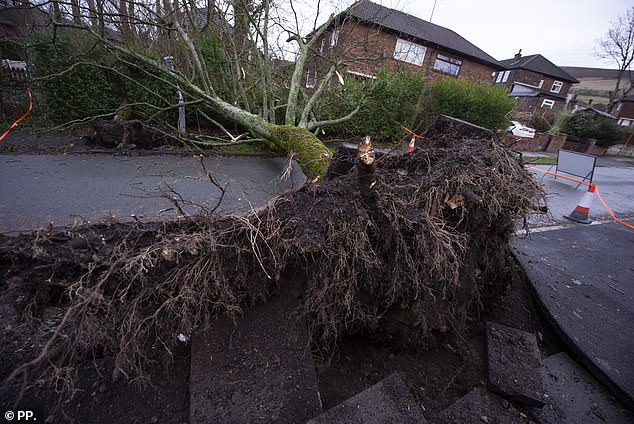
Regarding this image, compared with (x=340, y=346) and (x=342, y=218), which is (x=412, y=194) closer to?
(x=342, y=218)

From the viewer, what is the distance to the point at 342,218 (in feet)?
6.25

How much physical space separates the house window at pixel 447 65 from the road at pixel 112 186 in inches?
809

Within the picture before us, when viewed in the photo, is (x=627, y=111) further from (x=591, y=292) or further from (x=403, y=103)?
(x=591, y=292)

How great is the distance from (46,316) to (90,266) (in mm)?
1559

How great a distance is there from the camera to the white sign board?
25.6 ft

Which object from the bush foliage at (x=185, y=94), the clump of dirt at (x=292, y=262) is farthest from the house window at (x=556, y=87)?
the clump of dirt at (x=292, y=262)

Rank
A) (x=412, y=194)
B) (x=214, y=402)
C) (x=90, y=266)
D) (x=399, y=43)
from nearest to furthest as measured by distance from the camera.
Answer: (x=90, y=266) → (x=214, y=402) → (x=412, y=194) → (x=399, y=43)

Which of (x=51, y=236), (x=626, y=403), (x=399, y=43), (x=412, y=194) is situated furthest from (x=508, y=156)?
(x=399, y=43)

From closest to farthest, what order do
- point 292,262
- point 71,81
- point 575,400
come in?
point 292,262 → point 575,400 → point 71,81

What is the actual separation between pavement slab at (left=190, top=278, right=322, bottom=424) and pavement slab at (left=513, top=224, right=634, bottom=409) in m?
2.71

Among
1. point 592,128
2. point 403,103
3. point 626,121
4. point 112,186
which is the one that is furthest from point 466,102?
point 626,121

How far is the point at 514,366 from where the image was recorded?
2.30 metres

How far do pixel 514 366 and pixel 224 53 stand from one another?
8.65 meters

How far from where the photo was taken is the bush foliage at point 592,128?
17266mm
